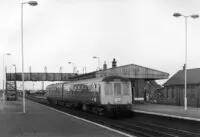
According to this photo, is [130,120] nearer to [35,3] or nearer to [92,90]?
[92,90]

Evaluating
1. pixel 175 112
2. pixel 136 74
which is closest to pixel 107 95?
pixel 175 112

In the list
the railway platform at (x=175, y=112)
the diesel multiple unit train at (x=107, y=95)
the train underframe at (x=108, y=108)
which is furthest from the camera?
the diesel multiple unit train at (x=107, y=95)

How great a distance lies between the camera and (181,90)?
41.6m

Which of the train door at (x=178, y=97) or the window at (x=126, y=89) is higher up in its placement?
the window at (x=126, y=89)

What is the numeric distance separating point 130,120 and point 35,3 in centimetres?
1145

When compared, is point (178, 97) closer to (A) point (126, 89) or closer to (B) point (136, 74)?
(B) point (136, 74)

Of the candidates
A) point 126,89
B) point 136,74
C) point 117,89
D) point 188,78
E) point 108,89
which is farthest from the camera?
point 188,78

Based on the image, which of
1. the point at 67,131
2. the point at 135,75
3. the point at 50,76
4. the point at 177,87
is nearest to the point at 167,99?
the point at 177,87

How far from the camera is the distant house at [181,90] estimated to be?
38744mm

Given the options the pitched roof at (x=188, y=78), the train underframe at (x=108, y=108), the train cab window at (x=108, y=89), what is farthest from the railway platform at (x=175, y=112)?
the pitched roof at (x=188, y=78)

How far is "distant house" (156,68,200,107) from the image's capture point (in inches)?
1525

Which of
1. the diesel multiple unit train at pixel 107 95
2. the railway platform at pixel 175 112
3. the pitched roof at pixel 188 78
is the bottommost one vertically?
the railway platform at pixel 175 112

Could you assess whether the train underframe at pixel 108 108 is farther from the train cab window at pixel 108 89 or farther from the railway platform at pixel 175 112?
the railway platform at pixel 175 112

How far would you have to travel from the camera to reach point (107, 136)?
15.2 metres
